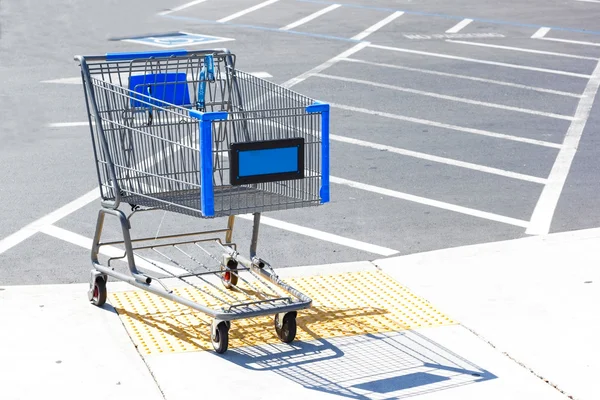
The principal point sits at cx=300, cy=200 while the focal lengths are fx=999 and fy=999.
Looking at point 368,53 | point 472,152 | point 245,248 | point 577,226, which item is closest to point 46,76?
point 368,53

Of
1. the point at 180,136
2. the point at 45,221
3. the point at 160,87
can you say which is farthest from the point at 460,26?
the point at 180,136

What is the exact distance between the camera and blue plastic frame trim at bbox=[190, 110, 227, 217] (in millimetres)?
4891

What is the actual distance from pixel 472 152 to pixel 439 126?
102 centimetres

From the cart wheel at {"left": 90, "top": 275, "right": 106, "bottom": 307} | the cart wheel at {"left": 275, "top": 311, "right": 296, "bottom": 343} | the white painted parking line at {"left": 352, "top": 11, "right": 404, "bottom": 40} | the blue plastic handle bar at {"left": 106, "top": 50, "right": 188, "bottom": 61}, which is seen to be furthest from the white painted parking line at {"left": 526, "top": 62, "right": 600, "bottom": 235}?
the white painted parking line at {"left": 352, "top": 11, "right": 404, "bottom": 40}

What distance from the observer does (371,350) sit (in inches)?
204

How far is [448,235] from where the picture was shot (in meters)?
7.23

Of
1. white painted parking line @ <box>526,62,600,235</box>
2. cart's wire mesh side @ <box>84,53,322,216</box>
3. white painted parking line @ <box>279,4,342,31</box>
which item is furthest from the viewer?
white painted parking line @ <box>279,4,342,31</box>

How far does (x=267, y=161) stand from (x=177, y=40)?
11072 mm

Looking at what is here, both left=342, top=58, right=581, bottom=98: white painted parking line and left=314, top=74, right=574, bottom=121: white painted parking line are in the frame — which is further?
left=342, top=58, right=581, bottom=98: white painted parking line

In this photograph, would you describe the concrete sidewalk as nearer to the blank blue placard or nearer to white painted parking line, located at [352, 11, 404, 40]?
the blank blue placard

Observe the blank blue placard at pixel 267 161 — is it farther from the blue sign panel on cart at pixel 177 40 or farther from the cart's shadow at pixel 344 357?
the blue sign panel on cart at pixel 177 40

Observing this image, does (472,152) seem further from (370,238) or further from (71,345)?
(71,345)

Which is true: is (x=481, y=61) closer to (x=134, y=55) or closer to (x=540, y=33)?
(x=540, y=33)

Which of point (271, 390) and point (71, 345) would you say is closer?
point (271, 390)
